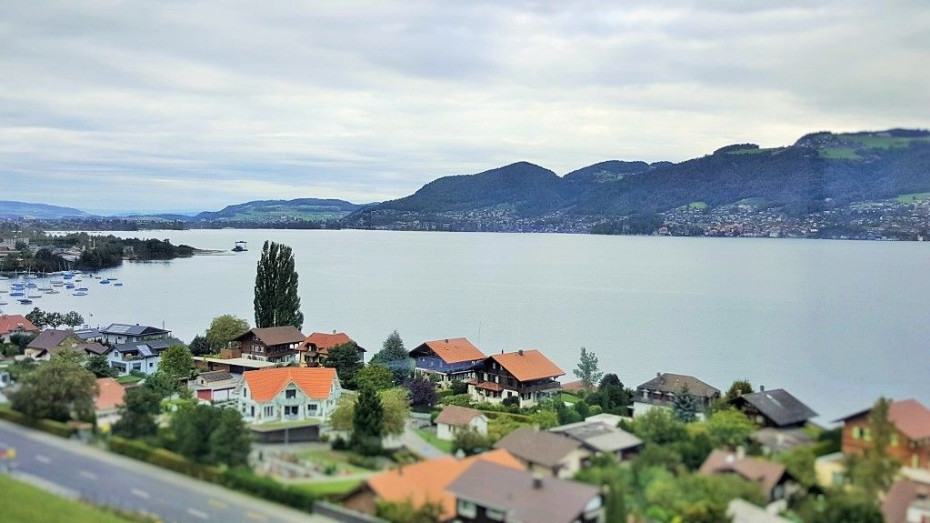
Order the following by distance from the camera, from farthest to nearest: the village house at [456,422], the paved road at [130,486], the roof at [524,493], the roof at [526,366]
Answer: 1. the roof at [526,366]
2. the village house at [456,422]
3. the paved road at [130,486]
4. the roof at [524,493]

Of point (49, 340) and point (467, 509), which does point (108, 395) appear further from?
point (467, 509)

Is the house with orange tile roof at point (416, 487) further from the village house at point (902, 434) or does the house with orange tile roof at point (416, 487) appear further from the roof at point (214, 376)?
the roof at point (214, 376)

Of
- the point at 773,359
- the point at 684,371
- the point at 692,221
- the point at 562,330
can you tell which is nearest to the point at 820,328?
the point at 773,359

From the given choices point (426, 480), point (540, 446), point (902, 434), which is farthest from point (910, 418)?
point (426, 480)

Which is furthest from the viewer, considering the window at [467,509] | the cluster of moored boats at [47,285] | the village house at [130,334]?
the cluster of moored boats at [47,285]

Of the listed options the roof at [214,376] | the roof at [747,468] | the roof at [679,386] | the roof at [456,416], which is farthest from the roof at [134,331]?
the roof at [747,468]

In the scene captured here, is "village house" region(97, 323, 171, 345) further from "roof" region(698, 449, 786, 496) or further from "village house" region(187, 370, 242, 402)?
"roof" region(698, 449, 786, 496)

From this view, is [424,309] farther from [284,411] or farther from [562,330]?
[284,411]
